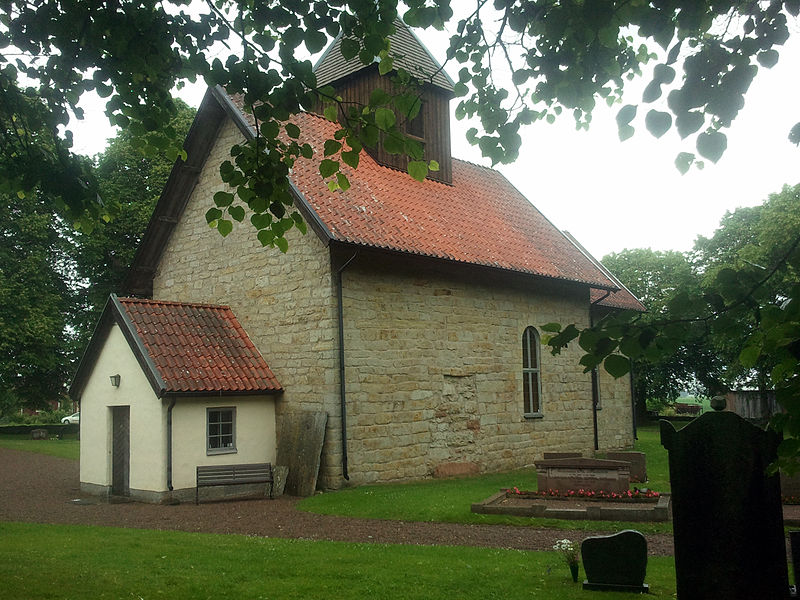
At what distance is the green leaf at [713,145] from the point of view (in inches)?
134

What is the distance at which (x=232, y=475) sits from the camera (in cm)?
1538

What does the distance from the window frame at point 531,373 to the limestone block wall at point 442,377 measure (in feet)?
0.59

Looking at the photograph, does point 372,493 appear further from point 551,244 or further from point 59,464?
point 59,464

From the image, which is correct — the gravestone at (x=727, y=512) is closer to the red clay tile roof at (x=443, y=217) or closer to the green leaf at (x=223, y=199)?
the green leaf at (x=223, y=199)

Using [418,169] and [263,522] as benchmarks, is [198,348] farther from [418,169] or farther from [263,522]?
[418,169]

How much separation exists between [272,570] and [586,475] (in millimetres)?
7481

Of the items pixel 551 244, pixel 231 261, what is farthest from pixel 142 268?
pixel 551 244

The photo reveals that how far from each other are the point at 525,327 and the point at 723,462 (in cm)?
1534

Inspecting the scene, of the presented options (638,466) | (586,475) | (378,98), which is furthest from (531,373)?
(378,98)

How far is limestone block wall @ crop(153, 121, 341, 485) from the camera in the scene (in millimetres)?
16047

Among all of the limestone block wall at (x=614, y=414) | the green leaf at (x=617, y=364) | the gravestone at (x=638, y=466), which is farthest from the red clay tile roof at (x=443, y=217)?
the green leaf at (x=617, y=364)

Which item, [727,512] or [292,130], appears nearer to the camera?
[727,512]

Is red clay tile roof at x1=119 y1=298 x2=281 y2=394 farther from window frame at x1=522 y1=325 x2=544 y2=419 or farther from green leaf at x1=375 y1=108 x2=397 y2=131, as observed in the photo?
green leaf at x1=375 y1=108 x2=397 y2=131

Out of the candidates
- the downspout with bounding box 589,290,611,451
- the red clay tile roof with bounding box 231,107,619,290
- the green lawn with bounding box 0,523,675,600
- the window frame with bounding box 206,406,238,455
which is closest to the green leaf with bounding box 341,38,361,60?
the green lawn with bounding box 0,523,675,600
